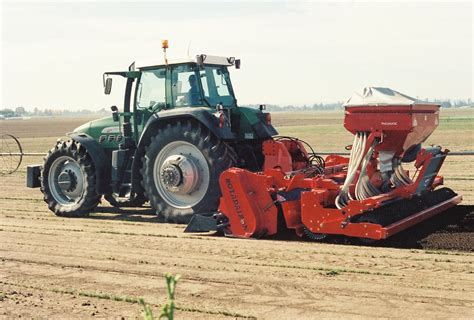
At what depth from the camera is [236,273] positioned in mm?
6359

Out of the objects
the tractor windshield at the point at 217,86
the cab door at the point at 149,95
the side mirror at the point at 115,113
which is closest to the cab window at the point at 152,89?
the cab door at the point at 149,95

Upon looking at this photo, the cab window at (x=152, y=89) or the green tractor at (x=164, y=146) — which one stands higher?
the cab window at (x=152, y=89)

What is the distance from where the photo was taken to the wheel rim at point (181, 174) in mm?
9133

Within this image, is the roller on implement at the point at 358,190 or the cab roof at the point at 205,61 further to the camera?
the cab roof at the point at 205,61

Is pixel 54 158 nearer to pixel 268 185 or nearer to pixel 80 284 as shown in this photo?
pixel 268 185

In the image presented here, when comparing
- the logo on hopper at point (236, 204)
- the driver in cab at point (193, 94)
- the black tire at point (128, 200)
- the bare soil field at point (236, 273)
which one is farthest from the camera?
the black tire at point (128, 200)

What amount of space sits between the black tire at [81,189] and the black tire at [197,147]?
1.10 metres

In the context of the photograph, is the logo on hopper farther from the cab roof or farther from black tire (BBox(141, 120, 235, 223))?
the cab roof

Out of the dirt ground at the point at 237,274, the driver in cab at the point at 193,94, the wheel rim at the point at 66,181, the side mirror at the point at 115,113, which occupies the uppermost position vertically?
the driver in cab at the point at 193,94

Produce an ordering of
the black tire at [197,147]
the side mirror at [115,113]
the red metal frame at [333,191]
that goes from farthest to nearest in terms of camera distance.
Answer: the side mirror at [115,113]
the black tire at [197,147]
the red metal frame at [333,191]

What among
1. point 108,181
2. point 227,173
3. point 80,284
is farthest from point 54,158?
point 80,284

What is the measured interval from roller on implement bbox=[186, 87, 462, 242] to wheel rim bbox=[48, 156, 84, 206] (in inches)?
110

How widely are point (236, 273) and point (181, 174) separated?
298 cm

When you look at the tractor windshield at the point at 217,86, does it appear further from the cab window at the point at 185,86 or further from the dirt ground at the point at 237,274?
the dirt ground at the point at 237,274
